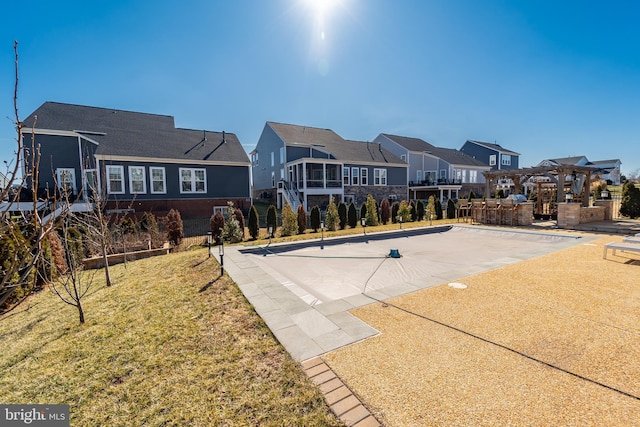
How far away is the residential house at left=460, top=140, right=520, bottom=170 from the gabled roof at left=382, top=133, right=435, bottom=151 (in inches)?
416

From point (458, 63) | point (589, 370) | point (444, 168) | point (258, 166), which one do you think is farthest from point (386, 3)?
point (444, 168)

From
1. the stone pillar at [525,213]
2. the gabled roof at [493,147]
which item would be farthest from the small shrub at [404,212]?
the gabled roof at [493,147]

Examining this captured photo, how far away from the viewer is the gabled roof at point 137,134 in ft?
58.0

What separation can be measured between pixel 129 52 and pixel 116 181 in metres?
9.22

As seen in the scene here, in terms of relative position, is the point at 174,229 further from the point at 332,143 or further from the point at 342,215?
the point at 332,143

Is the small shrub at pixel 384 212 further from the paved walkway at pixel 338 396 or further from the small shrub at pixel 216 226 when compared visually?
the paved walkway at pixel 338 396

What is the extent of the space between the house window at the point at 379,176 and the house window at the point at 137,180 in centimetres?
1990

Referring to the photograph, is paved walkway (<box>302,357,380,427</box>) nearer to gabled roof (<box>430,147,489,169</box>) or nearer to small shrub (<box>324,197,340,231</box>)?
small shrub (<box>324,197,340,231</box>)

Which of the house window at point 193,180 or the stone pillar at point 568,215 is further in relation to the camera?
the house window at point 193,180

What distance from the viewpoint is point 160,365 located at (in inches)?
131

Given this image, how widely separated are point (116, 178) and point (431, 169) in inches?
1293

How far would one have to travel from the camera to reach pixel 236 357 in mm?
3371

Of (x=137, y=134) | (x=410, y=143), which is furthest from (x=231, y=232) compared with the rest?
(x=410, y=143)

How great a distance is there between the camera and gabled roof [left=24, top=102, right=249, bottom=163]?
17688 millimetres
